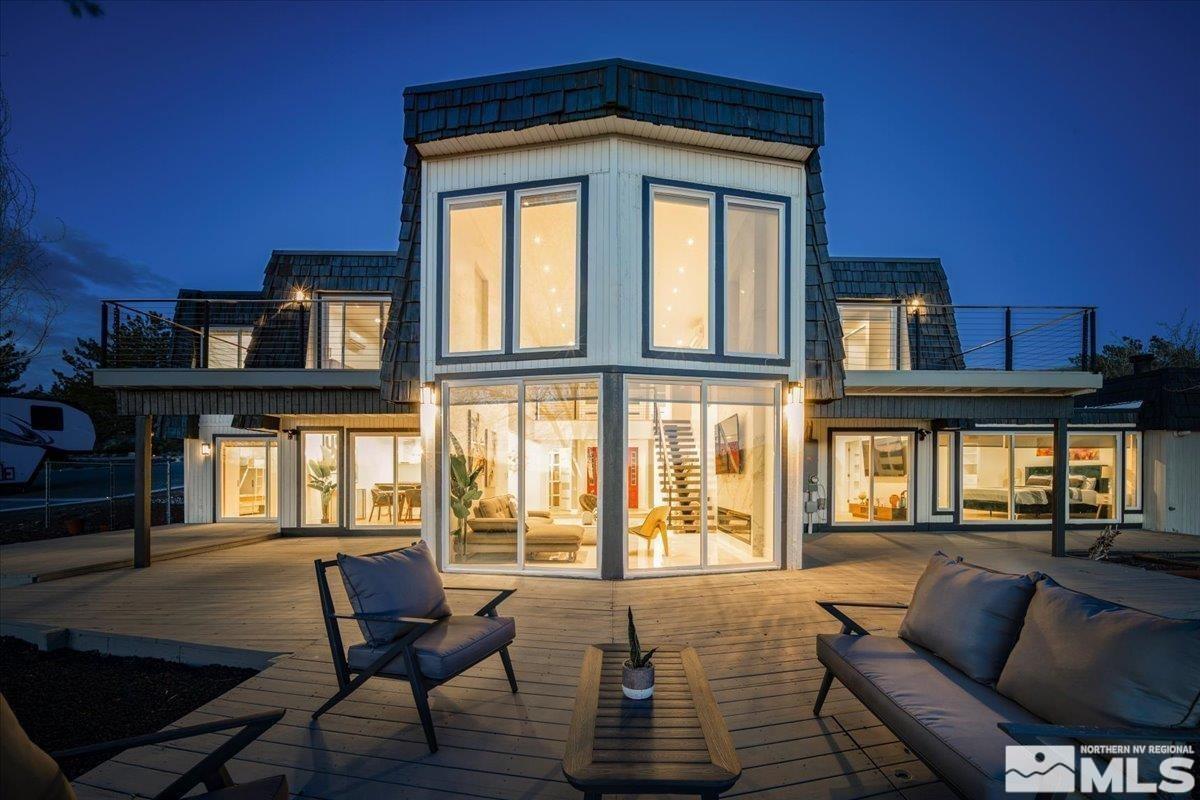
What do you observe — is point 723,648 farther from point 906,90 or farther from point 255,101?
point 906,90

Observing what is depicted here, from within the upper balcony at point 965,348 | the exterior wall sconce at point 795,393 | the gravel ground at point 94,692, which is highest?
the upper balcony at point 965,348

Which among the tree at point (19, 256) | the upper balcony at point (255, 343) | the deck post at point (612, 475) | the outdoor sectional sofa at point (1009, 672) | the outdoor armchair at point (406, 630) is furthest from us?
the upper balcony at point (255, 343)

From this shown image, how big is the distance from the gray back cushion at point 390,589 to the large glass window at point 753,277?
16.6ft

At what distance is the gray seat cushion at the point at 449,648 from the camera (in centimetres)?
306

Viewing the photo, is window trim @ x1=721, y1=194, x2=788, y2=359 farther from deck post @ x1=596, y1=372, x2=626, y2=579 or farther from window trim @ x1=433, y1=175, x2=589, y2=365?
window trim @ x1=433, y1=175, x2=589, y2=365

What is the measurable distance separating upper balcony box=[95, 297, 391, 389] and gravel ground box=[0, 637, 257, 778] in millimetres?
4046

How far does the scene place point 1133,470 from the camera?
12312 mm

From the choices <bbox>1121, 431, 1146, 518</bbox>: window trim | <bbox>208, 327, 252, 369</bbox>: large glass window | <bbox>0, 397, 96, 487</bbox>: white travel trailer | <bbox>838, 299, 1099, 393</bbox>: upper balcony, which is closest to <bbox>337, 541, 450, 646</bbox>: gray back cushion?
<bbox>838, 299, 1099, 393</bbox>: upper balcony

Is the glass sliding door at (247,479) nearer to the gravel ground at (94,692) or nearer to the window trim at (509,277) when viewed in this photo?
the window trim at (509,277)

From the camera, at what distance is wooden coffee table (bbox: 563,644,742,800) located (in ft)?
6.29

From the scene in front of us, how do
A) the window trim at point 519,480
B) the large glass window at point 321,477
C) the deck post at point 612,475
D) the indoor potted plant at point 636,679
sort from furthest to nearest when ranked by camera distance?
the large glass window at point 321,477 < the window trim at point 519,480 < the deck post at point 612,475 < the indoor potted plant at point 636,679

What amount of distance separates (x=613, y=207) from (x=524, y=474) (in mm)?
3519

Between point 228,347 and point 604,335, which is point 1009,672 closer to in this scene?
point 604,335

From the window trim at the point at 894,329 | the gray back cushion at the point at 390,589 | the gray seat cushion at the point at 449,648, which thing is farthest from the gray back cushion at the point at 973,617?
the window trim at the point at 894,329
